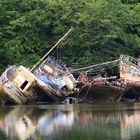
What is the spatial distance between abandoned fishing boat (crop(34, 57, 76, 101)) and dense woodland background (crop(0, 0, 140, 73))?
5030 millimetres

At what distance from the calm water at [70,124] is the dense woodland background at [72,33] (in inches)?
626

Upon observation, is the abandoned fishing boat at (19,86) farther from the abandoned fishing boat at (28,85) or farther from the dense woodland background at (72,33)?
the dense woodland background at (72,33)

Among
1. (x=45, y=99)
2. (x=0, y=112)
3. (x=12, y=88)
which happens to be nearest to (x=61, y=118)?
(x=0, y=112)

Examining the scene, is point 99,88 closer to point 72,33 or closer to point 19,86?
point 19,86

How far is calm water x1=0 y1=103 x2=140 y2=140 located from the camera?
29341mm

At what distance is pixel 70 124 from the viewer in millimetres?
34031

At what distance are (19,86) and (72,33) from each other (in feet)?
38.2

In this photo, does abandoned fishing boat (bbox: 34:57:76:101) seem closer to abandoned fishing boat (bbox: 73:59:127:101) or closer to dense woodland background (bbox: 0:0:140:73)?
abandoned fishing boat (bbox: 73:59:127:101)

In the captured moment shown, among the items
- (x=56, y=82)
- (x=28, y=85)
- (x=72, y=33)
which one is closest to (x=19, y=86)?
(x=28, y=85)

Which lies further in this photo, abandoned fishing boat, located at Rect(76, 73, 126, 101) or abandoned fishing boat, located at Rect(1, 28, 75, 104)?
abandoned fishing boat, located at Rect(76, 73, 126, 101)

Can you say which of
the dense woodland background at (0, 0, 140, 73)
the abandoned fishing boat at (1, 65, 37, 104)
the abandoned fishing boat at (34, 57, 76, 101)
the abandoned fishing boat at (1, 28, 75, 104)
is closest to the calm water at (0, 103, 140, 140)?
the abandoned fishing boat at (1, 65, 37, 104)

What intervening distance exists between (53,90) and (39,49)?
1016cm

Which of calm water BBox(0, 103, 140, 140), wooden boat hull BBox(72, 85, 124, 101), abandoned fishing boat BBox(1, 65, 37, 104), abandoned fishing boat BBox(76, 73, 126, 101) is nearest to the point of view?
calm water BBox(0, 103, 140, 140)

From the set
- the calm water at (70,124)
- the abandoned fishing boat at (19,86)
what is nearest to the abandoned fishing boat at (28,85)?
the abandoned fishing boat at (19,86)
